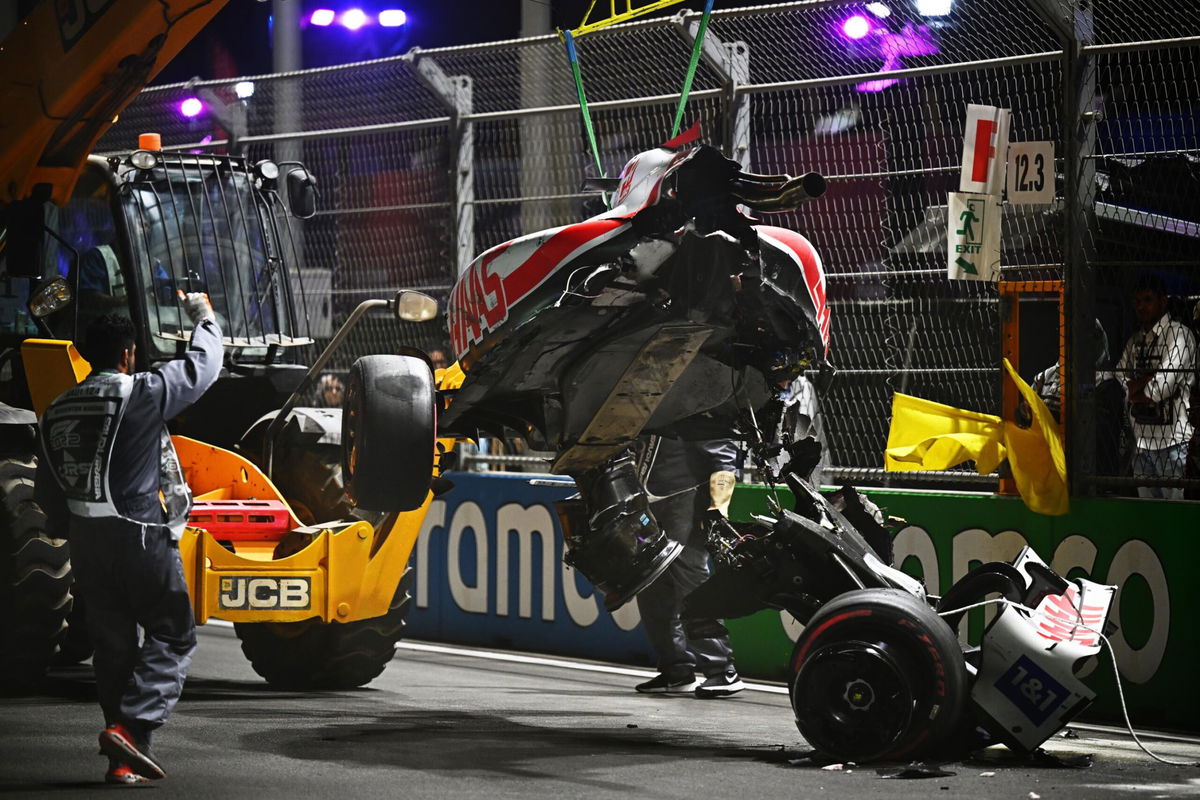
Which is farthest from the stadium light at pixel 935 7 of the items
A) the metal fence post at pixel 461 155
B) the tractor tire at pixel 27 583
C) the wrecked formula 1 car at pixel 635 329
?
the tractor tire at pixel 27 583

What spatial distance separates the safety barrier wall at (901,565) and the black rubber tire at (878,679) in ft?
2.48

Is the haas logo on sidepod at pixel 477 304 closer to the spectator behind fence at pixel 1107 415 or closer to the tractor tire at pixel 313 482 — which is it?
the tractor tire at pixel 313 482

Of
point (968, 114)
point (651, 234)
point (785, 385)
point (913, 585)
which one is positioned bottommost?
point (913, 585)

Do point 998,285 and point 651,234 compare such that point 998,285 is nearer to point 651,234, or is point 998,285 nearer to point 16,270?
point 651,234

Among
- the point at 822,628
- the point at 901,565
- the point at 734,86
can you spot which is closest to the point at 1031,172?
the point at 734,86

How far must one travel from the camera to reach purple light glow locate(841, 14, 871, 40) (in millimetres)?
9656

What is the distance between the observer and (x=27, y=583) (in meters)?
8.53

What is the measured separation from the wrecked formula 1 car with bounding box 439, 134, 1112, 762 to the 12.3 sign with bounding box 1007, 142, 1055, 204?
1687mm

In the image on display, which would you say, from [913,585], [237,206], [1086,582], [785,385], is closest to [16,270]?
[237,206]

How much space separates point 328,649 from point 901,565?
3138mm

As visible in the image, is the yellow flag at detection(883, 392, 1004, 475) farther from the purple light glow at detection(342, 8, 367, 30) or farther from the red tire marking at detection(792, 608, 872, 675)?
the purple light glow at detection(342, 8, 367, 30)

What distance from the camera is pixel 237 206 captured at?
9977 mm

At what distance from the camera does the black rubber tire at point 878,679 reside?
6.90 metres

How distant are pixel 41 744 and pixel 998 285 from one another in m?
5.29
